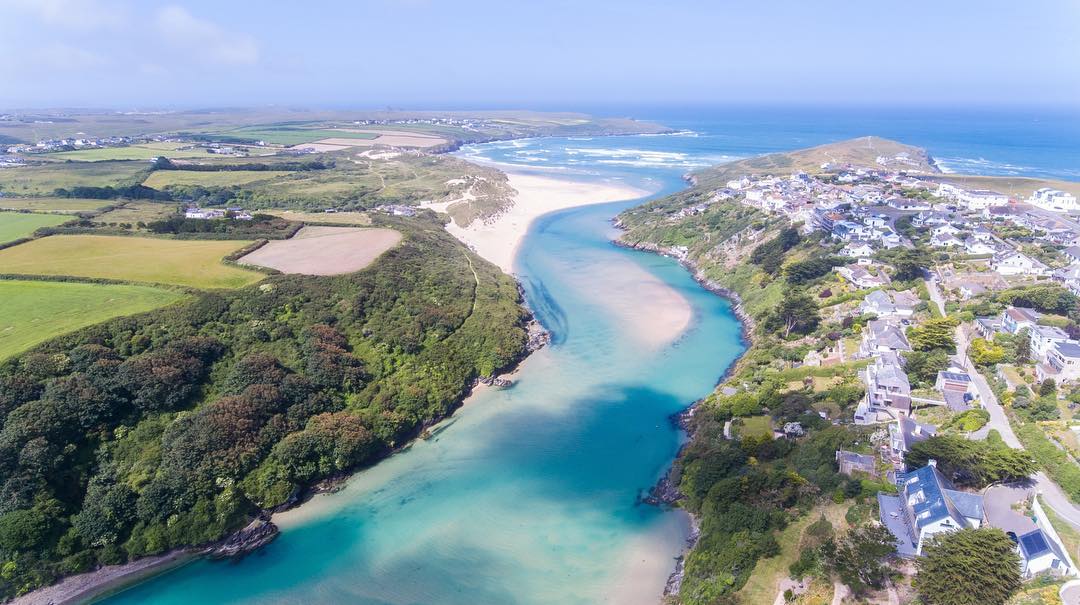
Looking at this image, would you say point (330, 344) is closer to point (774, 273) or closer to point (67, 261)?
point (67, 261)

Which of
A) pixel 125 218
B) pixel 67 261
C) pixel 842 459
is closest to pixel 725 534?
pixel 842 459

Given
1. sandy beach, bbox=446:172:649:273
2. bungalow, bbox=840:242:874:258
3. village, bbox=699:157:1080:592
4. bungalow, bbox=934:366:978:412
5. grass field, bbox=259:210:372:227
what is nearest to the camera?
village, bbox=699:157:1080:592

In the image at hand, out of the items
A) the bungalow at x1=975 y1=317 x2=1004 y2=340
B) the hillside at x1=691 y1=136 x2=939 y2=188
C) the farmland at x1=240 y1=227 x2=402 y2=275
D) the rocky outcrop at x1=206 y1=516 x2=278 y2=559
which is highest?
the hillside at x1=691 y1=136 x2=939 y2=188

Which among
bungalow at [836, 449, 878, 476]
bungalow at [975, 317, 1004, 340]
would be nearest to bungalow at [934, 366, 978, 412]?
bungalow at [975, 317, 1004, 340]

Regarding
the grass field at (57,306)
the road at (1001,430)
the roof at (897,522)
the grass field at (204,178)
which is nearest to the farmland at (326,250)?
the grass field at (57,306)

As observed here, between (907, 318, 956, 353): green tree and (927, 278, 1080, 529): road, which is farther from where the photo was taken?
(907, 318, 956, 353): green tree

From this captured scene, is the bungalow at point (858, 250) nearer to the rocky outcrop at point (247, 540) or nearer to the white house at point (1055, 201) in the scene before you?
the white house at point (1055, 201)

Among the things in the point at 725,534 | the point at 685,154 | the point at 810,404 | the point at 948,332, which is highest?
the point at 685,154

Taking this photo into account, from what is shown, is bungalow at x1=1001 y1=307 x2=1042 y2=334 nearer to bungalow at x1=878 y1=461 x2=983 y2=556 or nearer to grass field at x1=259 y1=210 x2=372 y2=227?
bungalow at x1=878 y1=461 x2=983 y2=556
